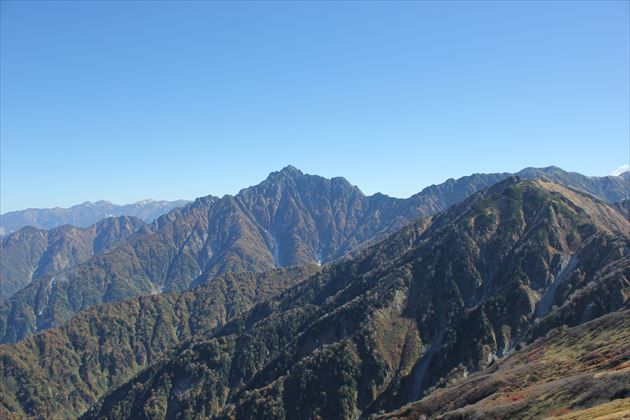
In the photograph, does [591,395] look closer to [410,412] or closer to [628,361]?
[628,361]

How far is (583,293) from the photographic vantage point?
651 ft

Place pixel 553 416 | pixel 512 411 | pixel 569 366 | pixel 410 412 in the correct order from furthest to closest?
pixel 410 412, pixel 569 366, pixel 512 411, pixel 553 416

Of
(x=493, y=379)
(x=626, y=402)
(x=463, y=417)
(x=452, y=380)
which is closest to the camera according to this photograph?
(x=626, y=402)

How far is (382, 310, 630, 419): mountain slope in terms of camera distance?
259 ft

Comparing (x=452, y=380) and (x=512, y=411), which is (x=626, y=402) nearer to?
(x=512, y=411)

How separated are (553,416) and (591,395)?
7.67 meters

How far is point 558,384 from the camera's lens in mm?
95375

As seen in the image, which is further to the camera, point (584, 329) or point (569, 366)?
point (584, 329)

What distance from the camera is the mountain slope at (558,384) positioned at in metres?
79.0

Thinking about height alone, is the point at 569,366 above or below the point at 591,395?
below

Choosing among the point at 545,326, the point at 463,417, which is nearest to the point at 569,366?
the point at 463,417

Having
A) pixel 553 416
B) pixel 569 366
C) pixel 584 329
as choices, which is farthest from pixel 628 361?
pixel 584 329

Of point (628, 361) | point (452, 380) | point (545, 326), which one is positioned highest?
point (628, 361)

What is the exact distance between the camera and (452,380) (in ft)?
656
